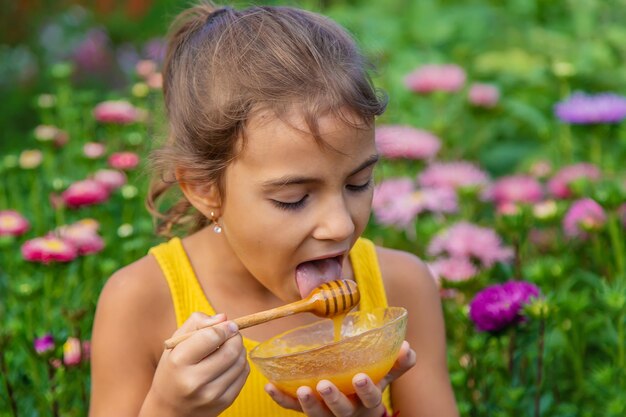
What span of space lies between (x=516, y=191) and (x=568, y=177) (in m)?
0.13

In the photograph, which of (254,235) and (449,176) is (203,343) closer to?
(254,235)

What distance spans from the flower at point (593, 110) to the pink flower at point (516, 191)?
0.18 metres

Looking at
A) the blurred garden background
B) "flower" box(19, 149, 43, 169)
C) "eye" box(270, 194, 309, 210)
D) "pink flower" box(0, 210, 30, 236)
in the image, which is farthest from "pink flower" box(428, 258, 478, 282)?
"flower" box(19, 149, 43, 169)

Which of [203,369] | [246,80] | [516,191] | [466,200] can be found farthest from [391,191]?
[203,369]

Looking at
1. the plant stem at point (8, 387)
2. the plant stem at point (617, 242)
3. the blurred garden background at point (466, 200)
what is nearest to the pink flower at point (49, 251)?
the blurred garden background at point (466, 200)

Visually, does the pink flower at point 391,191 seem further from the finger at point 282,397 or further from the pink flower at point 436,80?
the finger at point 282,397

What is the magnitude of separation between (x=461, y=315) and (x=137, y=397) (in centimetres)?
66

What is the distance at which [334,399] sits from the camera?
4.91ft

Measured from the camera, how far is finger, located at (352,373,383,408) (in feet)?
4.85

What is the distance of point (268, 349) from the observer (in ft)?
5.73

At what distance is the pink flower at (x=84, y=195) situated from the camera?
8.36 ft

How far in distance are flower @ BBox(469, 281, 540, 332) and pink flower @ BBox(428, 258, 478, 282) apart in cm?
20

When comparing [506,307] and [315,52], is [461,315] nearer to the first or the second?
[506,307]

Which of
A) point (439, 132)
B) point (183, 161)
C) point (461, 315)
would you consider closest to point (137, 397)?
point (183, 161)
